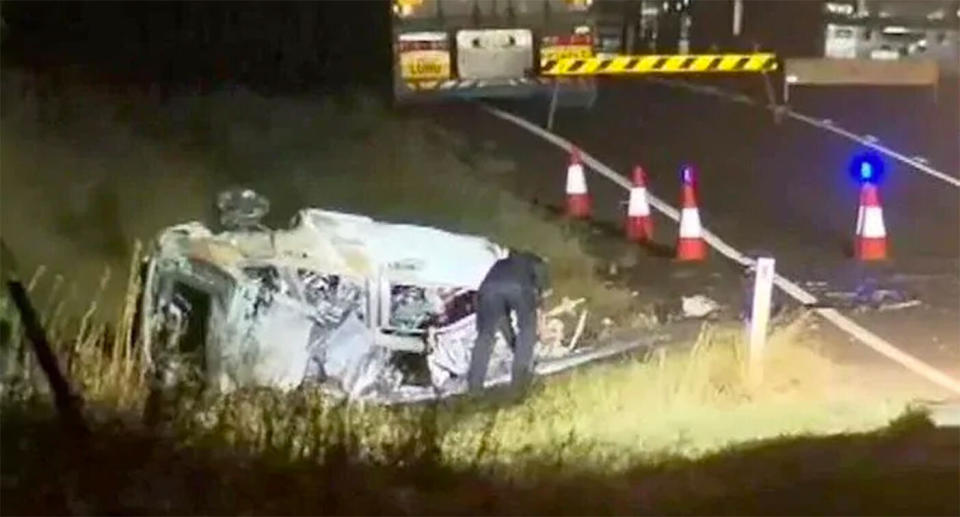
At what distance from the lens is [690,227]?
2039mm

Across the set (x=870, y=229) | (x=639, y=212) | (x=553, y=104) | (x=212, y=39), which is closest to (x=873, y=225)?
(x=870, y=229)

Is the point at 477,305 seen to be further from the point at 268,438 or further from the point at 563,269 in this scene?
the point at 268,438

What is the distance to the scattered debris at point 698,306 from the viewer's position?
6.59 ft

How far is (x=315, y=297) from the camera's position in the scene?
1982mm

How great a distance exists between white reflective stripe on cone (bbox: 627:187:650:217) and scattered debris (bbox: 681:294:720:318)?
0.10m

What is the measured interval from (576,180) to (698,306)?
179mm

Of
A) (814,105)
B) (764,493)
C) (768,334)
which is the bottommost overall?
(764,493)

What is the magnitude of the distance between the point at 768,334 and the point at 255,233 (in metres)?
0.52

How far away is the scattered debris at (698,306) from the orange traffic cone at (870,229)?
159mm

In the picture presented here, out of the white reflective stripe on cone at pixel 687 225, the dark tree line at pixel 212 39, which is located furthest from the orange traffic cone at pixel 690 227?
the dark tree line at pixel 212 39

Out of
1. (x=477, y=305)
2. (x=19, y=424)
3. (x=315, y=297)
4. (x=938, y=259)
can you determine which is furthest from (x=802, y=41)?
(x=19, y=424)

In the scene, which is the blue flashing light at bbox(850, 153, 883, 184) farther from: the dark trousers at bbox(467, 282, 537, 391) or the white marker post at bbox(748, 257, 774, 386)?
the dark trousers at bbox(467, 282, 537, 391)

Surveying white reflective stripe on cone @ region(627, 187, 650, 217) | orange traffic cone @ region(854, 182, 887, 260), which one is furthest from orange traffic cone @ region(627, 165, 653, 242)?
orange traffic cone @ region(854, 182, 887, 260)

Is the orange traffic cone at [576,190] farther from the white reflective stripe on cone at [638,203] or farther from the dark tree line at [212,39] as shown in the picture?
the dark tree line at [212,39]
